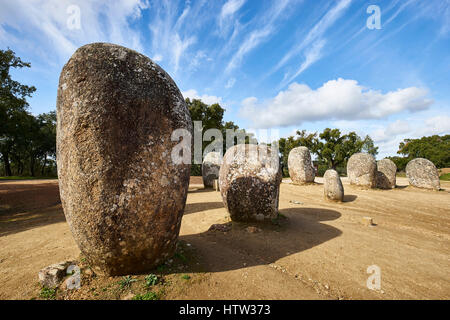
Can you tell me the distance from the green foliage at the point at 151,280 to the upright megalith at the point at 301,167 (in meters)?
14.2

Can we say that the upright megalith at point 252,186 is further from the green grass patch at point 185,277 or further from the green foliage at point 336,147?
the green foliage at point 336,147

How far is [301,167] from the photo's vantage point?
15.4 metres

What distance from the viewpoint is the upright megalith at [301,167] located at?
15.2 meters

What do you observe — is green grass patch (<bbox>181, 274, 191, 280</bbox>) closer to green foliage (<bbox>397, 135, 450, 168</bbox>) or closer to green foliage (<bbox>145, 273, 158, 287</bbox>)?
green foliage (<bbox>145, 273, 158, 287</bbox>)

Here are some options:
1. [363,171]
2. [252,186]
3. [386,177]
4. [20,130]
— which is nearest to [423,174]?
[386,177]

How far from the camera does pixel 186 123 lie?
3365 mm

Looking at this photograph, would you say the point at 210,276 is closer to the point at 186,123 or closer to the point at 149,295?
the point at 149,295

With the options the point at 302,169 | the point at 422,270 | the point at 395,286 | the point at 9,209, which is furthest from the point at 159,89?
the point at 302,169

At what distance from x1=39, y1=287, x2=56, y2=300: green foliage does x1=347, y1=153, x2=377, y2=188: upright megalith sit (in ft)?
51.3

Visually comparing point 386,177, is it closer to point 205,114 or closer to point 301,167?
point 301,167

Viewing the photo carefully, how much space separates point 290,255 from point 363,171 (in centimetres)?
1219

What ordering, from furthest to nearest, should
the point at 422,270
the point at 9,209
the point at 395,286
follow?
the point at 9,209, the point at 422,270, the point at 395,286

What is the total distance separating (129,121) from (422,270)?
5.69 m
